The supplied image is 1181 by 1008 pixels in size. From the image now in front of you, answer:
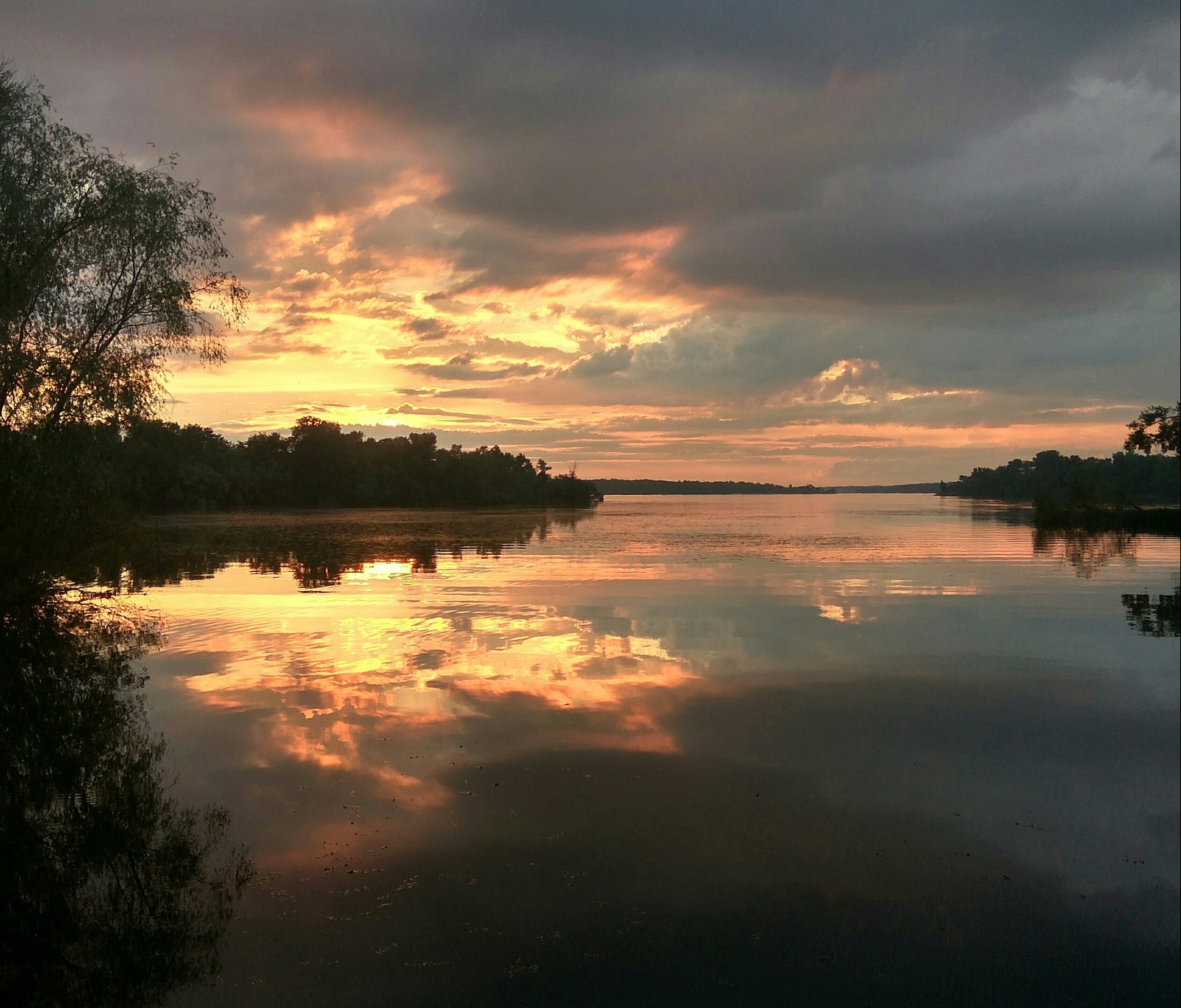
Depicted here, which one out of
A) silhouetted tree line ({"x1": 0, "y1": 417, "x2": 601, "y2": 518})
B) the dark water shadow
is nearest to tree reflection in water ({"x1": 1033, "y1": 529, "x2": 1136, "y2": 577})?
the dark water shadow

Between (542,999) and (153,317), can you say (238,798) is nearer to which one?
(542,999)

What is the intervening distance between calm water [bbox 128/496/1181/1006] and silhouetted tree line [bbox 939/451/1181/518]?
5373cm

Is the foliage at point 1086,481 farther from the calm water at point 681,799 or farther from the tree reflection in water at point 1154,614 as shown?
the calm water at point 681,799

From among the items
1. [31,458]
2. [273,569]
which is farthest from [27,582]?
[273,569]

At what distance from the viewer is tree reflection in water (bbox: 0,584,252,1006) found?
6477mm

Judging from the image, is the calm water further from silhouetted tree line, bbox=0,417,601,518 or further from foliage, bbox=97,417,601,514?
foliage, bbox=97,417,601,514

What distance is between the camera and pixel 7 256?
64.2 feet

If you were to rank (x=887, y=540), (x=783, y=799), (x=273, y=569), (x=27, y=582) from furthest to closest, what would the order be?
1. (x=887, y=540)
2. (x=273, y=569)
3. (x=27, y=582)
4. (x=783, y=799)

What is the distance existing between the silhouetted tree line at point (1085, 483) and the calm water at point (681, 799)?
53.7 m

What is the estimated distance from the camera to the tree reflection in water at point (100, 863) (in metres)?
6.48

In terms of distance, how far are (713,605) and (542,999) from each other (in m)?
18.8

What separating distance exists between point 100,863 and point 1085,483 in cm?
7774

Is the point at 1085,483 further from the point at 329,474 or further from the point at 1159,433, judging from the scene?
the point at 329,474

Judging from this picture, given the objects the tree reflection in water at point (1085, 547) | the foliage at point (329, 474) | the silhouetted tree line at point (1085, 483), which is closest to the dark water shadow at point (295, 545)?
the foliage at point (329, 474)
